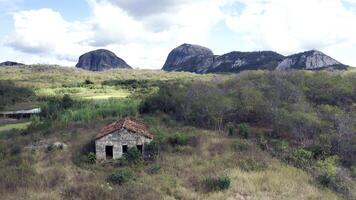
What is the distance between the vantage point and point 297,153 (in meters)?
23.9

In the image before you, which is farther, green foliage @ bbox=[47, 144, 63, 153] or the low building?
the low building

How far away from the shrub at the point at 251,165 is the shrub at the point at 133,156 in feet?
19.0

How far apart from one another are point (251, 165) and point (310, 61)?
283 feet

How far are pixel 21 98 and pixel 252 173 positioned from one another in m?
55.1

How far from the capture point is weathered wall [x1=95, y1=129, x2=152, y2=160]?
25.2 m

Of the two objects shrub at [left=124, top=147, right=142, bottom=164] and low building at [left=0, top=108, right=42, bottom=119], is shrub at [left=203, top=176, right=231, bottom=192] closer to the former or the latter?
shrub at [left=124, top=147, right=142, bottom=164]

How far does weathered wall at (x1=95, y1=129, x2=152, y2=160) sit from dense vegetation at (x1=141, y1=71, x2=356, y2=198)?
8.37 m

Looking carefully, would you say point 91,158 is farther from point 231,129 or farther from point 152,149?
point 231,129

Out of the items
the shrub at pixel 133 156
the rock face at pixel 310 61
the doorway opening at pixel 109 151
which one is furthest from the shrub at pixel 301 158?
the rock face at pixel 310 61

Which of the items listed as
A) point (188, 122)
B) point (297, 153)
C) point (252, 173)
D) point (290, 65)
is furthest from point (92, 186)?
point (290, 65)

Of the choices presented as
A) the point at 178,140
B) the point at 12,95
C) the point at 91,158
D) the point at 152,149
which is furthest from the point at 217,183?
the point at 12,95

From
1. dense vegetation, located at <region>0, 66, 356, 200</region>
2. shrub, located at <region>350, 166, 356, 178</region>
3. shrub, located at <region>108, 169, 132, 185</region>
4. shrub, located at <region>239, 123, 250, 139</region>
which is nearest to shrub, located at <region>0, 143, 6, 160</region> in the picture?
dense vegetation, located at <region>0, 66, 356, 200</region>

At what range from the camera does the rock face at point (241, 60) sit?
13209 cm

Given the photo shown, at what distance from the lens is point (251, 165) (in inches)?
884
